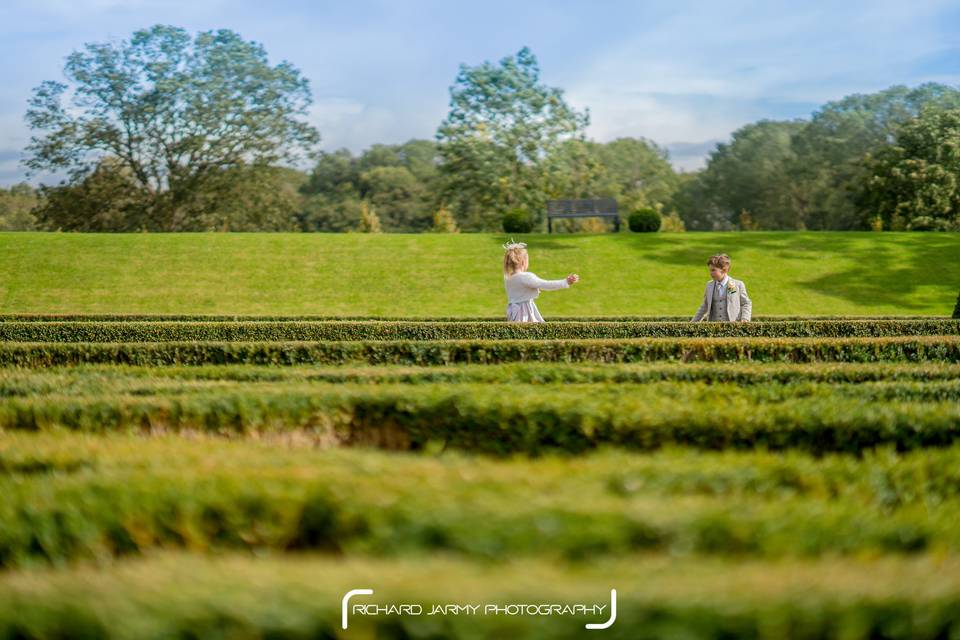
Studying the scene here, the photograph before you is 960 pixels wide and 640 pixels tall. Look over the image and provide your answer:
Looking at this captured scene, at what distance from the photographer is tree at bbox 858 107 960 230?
121 feet

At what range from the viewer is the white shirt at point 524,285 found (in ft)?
32.2

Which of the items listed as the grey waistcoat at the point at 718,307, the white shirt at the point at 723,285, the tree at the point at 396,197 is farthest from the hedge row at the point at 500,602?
the tree at the point at 396,197

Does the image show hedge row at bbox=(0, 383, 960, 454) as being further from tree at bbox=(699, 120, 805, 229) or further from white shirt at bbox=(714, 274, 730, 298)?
tree at bbox=(699, 120, 805, 229)

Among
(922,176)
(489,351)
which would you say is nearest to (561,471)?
Result: (489,351)

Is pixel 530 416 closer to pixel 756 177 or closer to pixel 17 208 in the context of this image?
pixel 756 177

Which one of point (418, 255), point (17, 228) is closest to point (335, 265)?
point (418, 255)

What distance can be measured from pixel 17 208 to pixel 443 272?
1659 inches

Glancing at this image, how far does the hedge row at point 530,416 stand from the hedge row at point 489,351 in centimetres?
294

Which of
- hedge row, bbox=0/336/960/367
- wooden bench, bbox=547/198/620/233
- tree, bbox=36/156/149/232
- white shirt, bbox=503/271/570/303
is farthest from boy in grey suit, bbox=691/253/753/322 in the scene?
tree, bbox=36/156/149/232

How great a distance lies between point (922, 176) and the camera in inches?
1459

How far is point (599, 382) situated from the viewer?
7023 millimetres

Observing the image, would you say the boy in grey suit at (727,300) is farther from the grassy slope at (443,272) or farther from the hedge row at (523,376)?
the grassy slope at (443,272)

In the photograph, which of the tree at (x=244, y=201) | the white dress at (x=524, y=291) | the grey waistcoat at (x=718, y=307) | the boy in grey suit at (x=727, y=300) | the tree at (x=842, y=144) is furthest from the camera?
the tree at (x=842, y=144)

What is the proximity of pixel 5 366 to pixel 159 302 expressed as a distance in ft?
42.6
